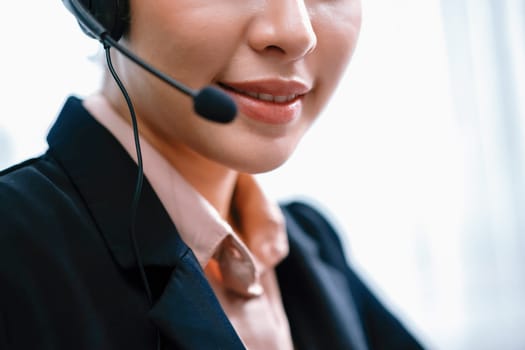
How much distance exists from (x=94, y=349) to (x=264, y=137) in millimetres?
291

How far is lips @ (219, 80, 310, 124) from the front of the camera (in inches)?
25.9

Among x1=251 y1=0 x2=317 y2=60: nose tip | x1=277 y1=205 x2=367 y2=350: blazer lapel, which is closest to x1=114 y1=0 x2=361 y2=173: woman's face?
x1=251 y1=0 x2=317 y2=60: nose tip

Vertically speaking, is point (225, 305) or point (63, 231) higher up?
point (63, 231)

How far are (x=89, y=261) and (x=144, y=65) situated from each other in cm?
22

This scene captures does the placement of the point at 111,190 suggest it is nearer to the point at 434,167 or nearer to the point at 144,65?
the point at 144,65

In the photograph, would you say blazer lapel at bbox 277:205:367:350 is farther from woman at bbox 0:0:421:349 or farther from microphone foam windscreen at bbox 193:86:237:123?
microphone foam windscreen at bbox 193:86:237:123

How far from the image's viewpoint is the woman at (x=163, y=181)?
1.98ft

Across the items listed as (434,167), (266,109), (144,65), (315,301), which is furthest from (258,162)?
(434,167)

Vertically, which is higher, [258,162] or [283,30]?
[283,30]

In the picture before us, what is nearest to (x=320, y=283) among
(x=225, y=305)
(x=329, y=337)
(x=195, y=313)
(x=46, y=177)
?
(x=329, y=337)

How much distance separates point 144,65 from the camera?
0.59 metres

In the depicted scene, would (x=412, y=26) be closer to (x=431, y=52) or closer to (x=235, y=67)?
(x=431, y=52)

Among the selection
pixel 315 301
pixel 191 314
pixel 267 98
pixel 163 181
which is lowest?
pixel 315 301

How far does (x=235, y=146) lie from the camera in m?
0.66
